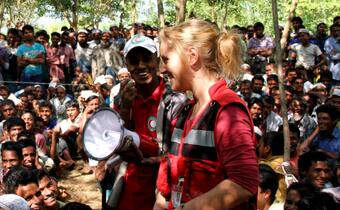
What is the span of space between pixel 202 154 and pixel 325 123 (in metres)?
4.83

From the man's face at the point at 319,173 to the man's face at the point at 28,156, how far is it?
2.87 meters

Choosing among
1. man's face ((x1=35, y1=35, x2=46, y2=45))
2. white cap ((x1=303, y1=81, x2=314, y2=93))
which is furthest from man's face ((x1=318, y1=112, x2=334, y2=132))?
man's face ((x1=35, y1=35, x2=46, y2=45))

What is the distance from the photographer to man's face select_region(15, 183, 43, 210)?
14.4 feet

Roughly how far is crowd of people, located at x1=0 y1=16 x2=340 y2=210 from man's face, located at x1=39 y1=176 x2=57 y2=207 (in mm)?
10

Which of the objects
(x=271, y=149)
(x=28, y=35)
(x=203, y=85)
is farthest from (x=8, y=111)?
(x=203, y=85)

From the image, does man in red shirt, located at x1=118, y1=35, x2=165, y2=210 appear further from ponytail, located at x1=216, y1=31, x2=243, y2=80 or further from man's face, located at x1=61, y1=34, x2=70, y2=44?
man's face, located at x1=61, y1=34, x2=70, y2=44

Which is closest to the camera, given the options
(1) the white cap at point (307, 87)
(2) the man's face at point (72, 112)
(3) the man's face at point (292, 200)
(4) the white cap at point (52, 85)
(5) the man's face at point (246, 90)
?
(3) the man's face at point (292, 200)

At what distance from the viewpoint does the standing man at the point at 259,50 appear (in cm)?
1175

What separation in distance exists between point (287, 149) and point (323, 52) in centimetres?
625

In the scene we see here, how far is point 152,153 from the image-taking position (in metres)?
2.90

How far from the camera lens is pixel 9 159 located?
18.2 feet

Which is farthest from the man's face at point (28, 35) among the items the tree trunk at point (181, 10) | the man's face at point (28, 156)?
the man's face at point (28, 156)

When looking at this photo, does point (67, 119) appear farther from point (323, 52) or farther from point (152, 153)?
point (152, 153)

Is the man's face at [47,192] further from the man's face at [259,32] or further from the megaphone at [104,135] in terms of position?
the man's face at [259,32]
